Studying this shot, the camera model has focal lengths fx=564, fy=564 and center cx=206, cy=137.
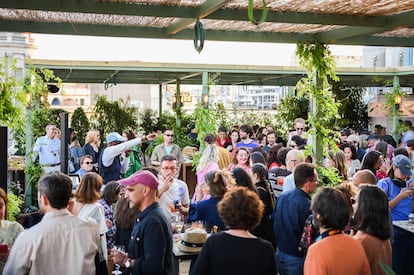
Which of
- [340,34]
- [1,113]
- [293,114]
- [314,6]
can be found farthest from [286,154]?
[293,114]

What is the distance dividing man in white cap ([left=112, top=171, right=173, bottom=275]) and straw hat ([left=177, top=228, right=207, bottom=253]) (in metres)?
1.11

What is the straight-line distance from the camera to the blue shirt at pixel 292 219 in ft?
15.5

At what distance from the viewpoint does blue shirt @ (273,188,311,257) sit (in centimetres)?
473

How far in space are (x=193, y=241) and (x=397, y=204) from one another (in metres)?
2.26

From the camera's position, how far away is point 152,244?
3.55 metres

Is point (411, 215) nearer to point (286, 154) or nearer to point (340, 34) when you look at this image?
point (286, 154)

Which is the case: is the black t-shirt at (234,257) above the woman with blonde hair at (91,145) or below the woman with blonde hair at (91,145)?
below

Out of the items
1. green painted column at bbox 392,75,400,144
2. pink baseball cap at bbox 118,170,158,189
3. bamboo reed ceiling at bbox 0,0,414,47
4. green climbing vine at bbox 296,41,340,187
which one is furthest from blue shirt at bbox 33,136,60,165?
green painted column at bbox 392,75,400,144

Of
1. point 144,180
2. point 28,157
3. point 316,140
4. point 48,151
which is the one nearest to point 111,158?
point 48,151

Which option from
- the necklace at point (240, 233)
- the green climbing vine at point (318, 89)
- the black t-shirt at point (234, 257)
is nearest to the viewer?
the black t-shirt at point (234, 257)

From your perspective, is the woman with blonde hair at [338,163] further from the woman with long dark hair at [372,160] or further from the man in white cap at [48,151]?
the man in white cap at [48,151]

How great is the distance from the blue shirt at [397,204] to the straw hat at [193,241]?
2078mm

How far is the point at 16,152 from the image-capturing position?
1218 cm

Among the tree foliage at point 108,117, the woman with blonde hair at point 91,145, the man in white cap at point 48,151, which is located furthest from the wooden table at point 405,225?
the tree foliage at point 108,117
